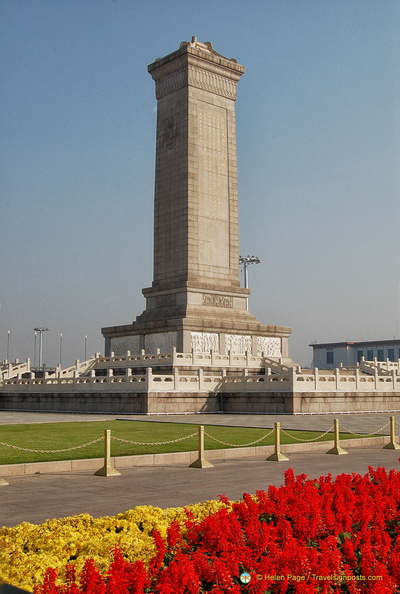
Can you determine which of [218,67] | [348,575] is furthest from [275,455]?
[218,67]

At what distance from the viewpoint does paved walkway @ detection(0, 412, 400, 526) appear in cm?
934

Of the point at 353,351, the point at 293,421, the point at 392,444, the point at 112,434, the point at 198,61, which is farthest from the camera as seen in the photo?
the point at 353,351

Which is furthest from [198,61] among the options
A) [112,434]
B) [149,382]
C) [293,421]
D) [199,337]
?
[112,434]

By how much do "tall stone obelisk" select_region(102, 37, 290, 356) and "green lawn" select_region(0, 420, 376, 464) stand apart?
16994mm

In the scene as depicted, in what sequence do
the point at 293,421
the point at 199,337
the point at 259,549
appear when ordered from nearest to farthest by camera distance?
the point at 259,549 → the point at 293,421 → the point at 199,337

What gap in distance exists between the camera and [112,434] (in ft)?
63.7

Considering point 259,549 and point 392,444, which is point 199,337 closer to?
point 392,444

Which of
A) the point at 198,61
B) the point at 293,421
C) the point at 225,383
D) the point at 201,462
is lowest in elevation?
the point at 201,462

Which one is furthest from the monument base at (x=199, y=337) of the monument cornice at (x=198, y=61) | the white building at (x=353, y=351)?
the white building at (x=353, y=351)

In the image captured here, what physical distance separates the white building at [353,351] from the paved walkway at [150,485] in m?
97.6

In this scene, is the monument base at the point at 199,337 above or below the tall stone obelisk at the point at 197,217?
below

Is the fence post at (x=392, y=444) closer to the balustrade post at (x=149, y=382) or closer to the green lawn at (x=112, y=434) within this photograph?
the green lawn at (x=112, y=434)

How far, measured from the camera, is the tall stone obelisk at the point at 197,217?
41.0 metres

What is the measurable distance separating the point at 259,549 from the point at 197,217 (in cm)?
3674
